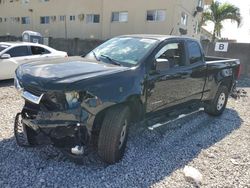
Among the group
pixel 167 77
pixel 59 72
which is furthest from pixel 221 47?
pixel 59 72

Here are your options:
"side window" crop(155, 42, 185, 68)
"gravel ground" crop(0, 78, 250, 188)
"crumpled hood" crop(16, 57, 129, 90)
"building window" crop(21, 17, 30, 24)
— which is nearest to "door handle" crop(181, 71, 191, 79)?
"side window" crop(155, 42, 185, 68)

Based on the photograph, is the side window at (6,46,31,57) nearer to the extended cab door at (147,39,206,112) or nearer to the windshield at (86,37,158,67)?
the windshield at (86,37,158,67)

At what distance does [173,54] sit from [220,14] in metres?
24.0

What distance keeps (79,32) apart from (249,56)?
15.0 m

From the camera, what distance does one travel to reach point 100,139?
3.82 m

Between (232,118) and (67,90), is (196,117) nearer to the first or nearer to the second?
(232,118)

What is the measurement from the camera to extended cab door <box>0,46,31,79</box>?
925cm

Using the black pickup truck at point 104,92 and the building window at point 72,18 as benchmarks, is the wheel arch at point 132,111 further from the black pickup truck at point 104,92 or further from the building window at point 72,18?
the building window at point 72,18

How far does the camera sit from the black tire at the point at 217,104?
668cm

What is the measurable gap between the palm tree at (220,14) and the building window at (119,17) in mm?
9807

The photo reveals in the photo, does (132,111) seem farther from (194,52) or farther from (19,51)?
(19,51)

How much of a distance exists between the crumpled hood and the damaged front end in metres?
0.12

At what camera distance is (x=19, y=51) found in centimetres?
976

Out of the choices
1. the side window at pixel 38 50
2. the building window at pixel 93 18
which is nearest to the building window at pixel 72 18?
the building window at pixel 93 18
